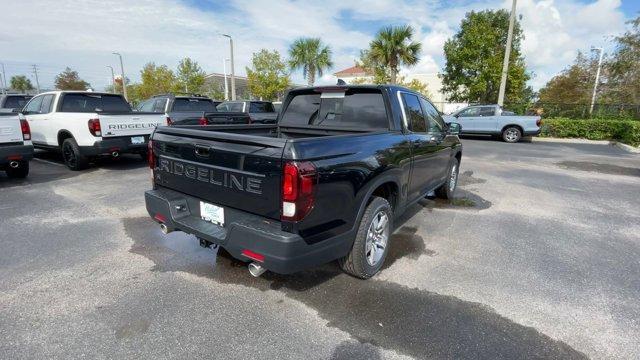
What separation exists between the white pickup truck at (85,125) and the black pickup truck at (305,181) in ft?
15.4

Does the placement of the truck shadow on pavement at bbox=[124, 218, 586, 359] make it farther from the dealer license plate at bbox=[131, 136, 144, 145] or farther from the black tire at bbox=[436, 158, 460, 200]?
the dealer license plate at bbox=[131, 136, 144, 145]

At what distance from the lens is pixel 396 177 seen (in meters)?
3.57

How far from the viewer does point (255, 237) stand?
2541 millimetres

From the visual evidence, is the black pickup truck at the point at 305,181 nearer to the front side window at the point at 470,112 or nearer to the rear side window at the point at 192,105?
the rear side window at the point at 192,105

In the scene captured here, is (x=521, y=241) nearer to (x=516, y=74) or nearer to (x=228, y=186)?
(x=228, y=186)

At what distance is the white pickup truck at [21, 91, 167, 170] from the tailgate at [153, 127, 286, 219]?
193 inches

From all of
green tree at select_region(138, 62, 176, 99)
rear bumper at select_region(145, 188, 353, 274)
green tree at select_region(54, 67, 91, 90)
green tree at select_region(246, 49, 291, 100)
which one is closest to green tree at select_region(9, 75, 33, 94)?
green tree at select_region(54, 67, 91, 90)

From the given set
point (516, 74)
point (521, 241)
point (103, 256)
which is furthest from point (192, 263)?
point (516, 74)

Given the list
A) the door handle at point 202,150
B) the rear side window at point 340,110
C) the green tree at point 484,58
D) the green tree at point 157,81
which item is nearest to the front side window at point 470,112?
the green tree at point 484,58

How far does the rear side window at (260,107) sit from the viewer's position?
1315cm

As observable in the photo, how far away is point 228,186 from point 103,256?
207cm

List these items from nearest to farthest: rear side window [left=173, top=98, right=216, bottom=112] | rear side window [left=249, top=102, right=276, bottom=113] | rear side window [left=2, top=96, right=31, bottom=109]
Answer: rear side window [left=173, top=98, right=216, bottom=112]
rear side window [left=2, top=96, right=31, bottom=109]
rear side window [left=249, top=102, right=276, bottom=113]

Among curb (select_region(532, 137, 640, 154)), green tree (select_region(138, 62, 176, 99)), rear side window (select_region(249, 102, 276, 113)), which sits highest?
green tree (select_region(138, 62, 176, 99))

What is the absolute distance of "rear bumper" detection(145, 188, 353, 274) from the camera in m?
2.47
